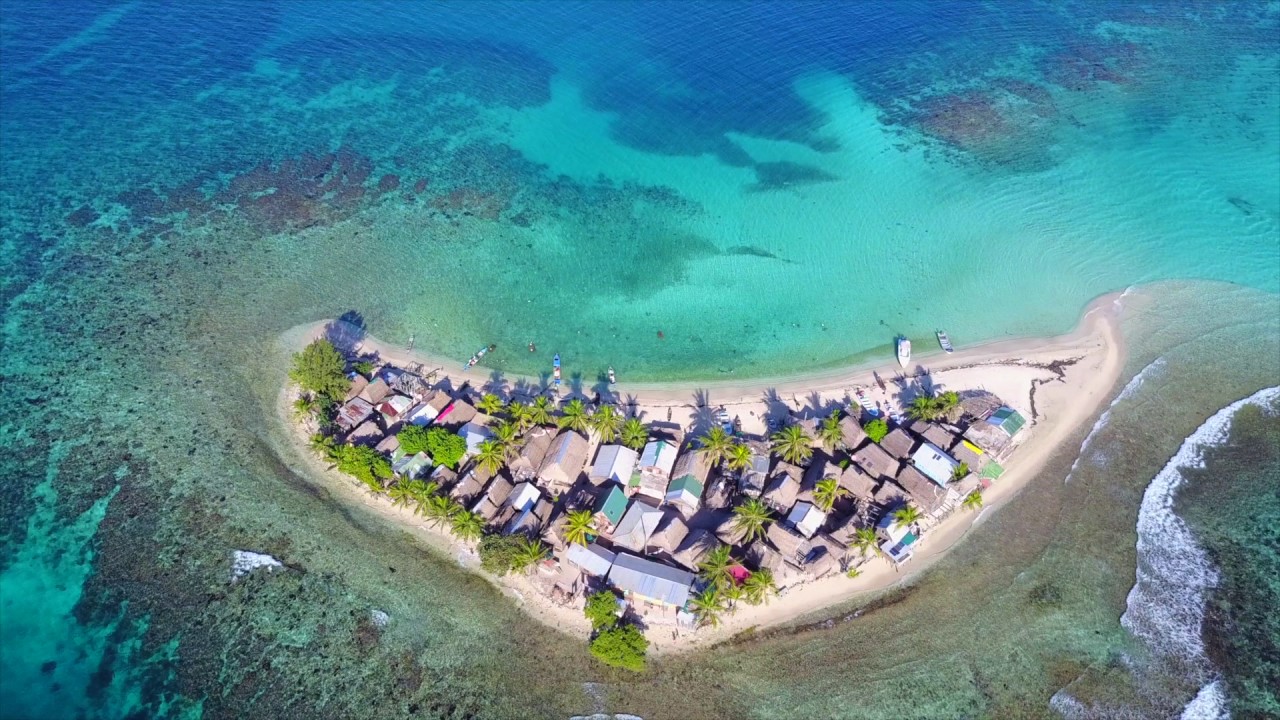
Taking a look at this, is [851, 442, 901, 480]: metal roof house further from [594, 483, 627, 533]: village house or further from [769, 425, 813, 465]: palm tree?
[594, 483, 627, 533]: village house

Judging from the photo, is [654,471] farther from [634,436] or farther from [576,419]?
[576,419]

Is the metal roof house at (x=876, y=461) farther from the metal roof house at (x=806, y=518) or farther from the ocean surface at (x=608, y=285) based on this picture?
the ocean surface at (x=608, y=285)

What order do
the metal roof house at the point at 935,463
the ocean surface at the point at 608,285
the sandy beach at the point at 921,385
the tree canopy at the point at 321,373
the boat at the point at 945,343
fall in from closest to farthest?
1. the ocean surface at the point at 608,285
2. the metal roof house at the point at 935,463
3. the sandy beach at the point at 921,385
4. the tree canopy at the point at 321,373
5. the boat at the point at 945,343

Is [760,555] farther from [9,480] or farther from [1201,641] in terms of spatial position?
[9,480]

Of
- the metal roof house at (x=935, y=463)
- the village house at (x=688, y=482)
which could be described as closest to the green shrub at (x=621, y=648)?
the village house at (x=688, y=482)

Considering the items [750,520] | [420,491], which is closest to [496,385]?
[420,491]

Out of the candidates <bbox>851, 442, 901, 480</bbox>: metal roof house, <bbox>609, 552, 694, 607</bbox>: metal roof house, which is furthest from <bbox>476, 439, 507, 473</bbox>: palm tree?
<bbox>851, 442, 901, 480</bbox>: metal roof house
